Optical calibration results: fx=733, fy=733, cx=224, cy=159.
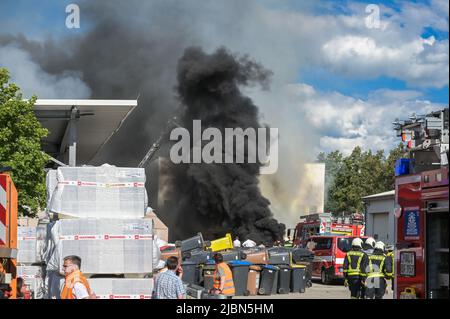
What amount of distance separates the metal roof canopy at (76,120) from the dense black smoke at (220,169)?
36.0ft

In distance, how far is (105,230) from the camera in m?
9.40

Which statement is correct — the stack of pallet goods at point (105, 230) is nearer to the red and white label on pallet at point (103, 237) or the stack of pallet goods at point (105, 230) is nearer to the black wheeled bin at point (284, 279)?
the red and white label on pallet at point (103, 237)

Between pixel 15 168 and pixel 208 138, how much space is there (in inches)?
1064

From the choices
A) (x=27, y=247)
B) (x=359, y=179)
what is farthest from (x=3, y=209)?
(x=359, y=179)

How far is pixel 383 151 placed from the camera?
59125mm

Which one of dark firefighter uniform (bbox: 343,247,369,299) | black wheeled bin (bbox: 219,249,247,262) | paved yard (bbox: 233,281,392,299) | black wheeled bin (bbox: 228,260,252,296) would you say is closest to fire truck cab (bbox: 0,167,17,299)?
dark firefighter uniform (bbox: 343,247,369,299)

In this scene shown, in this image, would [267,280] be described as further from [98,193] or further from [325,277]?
[98,193]

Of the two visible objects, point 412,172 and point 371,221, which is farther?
point 371,221

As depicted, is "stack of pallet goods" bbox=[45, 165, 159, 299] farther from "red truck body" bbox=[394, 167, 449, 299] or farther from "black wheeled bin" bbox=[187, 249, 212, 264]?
"black wheeled bin" bbox=[187, 249, 212, 264]

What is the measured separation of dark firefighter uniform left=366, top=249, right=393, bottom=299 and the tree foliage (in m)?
41.6

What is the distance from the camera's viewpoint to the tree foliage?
5616 cm

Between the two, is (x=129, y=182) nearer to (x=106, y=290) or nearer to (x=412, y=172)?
(x=106, y=290)

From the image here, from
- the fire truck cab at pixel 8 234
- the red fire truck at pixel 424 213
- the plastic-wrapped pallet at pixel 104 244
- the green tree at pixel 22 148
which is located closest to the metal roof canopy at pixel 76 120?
the green tree at pixel 22 148

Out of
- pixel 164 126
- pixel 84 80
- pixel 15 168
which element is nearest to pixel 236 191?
pixel 164 126
